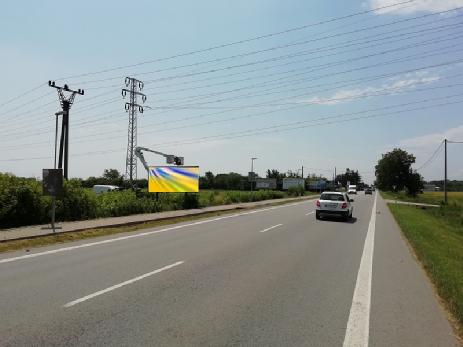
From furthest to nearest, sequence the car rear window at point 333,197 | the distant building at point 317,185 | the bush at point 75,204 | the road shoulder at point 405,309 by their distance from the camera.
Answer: the distant building at point 317,185, the car rear window at point 333,197, the bush at point 75,204, the road shoulder at point 405,309

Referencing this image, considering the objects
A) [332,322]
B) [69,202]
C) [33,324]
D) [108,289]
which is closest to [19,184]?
[69,202]

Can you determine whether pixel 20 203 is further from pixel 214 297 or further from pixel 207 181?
pixel 207 181

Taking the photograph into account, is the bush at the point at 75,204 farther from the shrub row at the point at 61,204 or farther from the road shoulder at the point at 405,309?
the road shoulder at the point at 405,309

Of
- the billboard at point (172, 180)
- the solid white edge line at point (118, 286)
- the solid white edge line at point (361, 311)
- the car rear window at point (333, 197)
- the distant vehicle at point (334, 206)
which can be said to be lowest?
the solid white edge line at point (361, 311)

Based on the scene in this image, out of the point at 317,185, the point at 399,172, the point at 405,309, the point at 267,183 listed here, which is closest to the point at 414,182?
the point at 399,172

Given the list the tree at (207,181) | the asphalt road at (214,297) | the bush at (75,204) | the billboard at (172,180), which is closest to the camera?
the asphalt road at (214,297)

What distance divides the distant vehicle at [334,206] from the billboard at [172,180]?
10603mm

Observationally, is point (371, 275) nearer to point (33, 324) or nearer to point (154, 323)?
point (154, 323)

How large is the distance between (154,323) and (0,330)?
174 centimetres

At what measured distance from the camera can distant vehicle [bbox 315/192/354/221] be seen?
79.2 ft

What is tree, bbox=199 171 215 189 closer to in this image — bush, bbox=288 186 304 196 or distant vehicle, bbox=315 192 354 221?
bush, bbox=288 186 304 196

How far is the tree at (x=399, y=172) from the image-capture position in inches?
4685

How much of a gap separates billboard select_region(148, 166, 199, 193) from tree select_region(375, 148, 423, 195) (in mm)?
98123

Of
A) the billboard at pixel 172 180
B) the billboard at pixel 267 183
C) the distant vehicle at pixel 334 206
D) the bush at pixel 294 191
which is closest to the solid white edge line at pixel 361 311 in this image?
the distant vehicle at pixel 334 206
